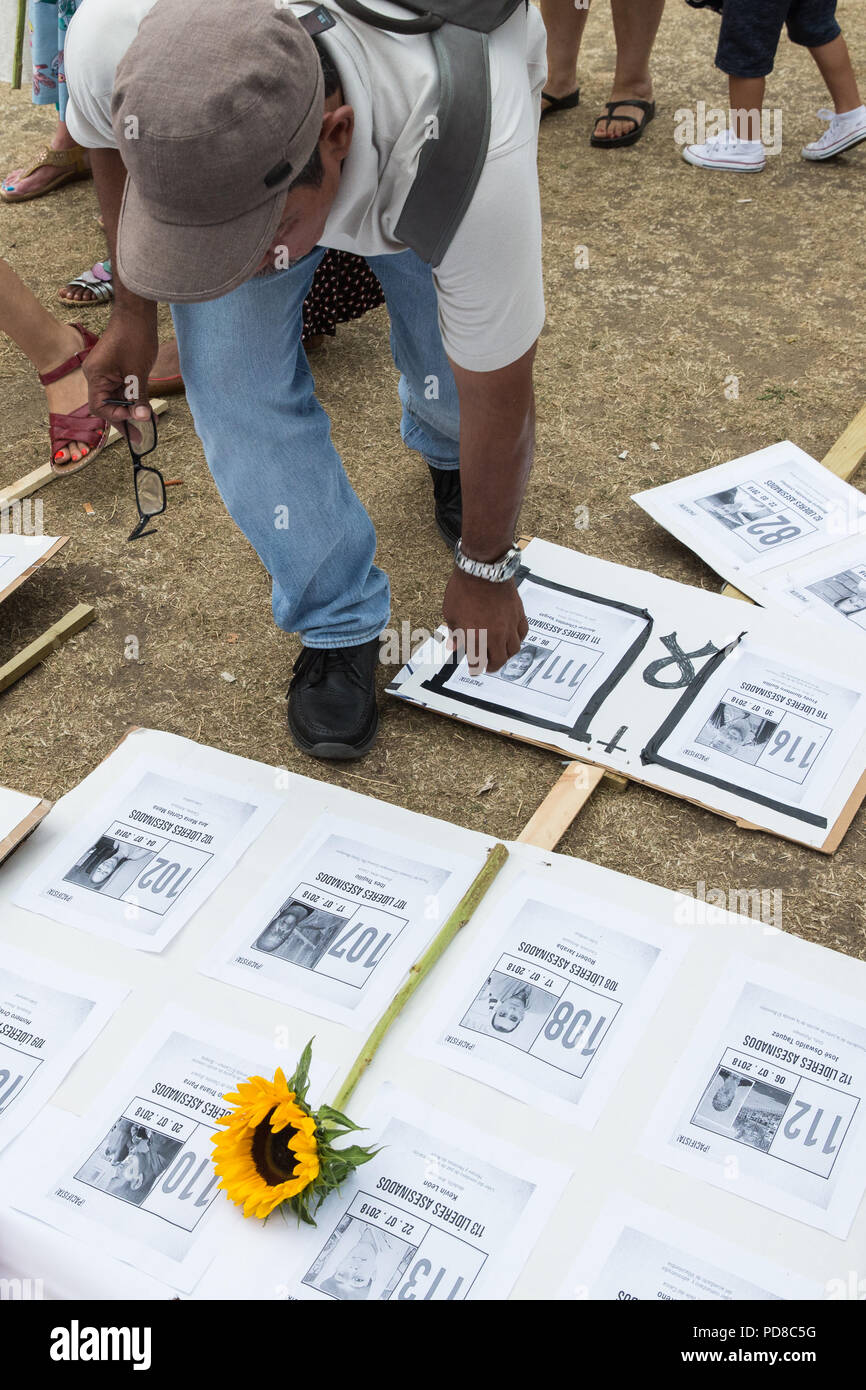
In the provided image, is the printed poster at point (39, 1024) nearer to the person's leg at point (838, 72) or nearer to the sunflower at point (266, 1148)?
the sunflower at point (266, 1148)

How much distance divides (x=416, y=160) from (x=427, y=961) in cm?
86

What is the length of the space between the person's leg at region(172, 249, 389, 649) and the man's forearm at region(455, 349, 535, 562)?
0.25 meters

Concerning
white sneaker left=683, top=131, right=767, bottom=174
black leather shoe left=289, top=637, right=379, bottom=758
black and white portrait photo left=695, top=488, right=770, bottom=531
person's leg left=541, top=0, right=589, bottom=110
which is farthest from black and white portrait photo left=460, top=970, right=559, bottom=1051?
person's leg left=541, top=0, right=589, bottom=110

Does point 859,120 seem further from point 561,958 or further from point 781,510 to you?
point 561,958

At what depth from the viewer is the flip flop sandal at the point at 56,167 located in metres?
3.06

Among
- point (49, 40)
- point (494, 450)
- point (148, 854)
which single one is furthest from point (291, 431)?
point (49, 40)

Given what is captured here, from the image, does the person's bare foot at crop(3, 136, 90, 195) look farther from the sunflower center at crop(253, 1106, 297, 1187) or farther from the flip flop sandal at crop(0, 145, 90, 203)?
the sunflower center at crop(253, 1106, 297, 1187)

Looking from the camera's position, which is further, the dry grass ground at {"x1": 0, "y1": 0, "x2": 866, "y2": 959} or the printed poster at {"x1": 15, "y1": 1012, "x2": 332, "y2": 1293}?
the dry grass ground at {"x1": 0, "y1": 0, "x2": 866, "y2": 959}

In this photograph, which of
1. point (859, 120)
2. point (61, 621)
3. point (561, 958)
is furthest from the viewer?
point (859, 120)

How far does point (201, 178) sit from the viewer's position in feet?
3.29

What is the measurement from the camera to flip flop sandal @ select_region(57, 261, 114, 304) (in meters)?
2.70

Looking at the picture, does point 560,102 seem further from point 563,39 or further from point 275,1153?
point 275,1153
